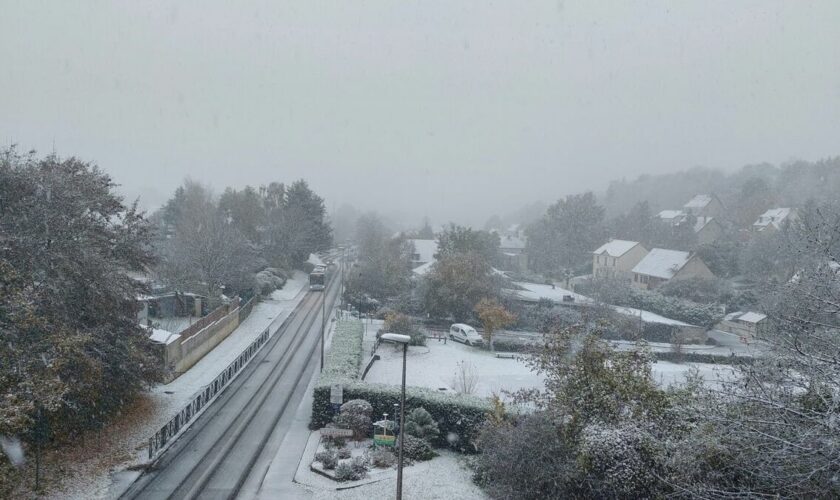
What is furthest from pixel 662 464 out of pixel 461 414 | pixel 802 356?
pixel 461 414

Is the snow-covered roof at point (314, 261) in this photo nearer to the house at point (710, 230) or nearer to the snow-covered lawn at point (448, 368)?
the snow-covered lawn at point (448, 368)

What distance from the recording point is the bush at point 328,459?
17.8m

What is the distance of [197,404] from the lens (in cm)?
2284

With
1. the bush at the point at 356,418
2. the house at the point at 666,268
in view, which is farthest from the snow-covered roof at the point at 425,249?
the bush at the point at 356,418

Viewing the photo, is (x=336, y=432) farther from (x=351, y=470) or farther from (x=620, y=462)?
(x=620, y=462)

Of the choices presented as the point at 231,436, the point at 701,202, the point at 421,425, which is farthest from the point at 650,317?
the point at 701,202

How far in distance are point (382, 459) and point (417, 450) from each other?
1321mm

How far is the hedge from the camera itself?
19.8 meters

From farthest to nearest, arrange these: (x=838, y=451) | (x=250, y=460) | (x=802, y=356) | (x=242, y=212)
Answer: (x=242, y=212) → (x=250, y=460) → (x=802, y=356) → (x=838, y=451)

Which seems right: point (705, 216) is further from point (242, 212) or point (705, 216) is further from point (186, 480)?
point (186, 480)

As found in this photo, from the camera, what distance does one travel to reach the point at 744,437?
34.7 ft

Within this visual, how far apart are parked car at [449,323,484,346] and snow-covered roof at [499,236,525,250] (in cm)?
5295

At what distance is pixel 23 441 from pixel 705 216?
101932 mm

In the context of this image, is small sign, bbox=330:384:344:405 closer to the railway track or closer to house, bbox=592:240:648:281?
the railway track
